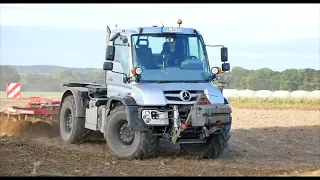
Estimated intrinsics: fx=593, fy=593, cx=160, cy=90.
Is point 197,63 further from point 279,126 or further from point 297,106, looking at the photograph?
point 297,106

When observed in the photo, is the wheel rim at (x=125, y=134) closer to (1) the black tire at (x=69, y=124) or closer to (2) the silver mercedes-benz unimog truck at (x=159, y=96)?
(2) the silver mercedes-benz unimog truck at (x=159, y=96)

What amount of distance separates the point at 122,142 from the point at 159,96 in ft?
4.40

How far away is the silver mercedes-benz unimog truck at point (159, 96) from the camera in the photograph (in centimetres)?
1156

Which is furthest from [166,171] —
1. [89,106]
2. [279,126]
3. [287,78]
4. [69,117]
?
[287,78]

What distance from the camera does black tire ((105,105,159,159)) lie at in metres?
11.6

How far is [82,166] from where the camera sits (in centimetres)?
1072

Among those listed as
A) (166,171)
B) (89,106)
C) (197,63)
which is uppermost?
(197,63)

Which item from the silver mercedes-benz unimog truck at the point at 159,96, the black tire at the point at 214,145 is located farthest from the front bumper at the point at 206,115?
the black tire at the point at 214,145

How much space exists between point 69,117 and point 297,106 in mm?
17729

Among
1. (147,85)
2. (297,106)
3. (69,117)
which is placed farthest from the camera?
(297,106)

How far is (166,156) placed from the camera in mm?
12375

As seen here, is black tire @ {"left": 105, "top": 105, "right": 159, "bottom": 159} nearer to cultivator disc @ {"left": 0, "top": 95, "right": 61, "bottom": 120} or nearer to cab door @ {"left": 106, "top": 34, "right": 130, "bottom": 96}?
cab door @ {"left": 106, "top": 34, "right": 130, "bottom": 96}

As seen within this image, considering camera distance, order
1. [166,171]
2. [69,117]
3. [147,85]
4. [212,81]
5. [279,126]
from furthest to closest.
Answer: [279,126] < [69,117] < [212,81] < [147,85] < [166,171]

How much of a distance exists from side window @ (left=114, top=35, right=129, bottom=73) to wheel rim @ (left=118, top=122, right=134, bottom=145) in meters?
1.15
